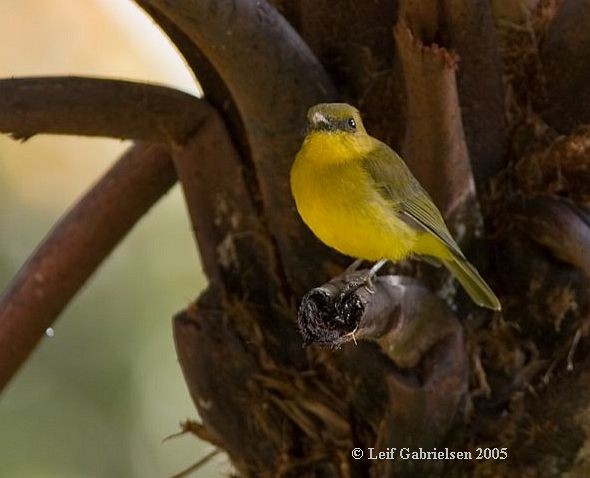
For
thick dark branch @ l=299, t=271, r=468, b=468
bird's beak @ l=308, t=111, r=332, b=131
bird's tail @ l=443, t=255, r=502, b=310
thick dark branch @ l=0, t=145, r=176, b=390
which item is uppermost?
thick dark branch @ l=0, t=145, r=176, b=390

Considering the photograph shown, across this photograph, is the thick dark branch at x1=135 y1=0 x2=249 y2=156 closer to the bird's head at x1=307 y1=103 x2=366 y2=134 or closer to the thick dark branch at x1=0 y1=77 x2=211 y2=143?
the thick dark branch at x1=0 y1=77 x2=211 y2=143

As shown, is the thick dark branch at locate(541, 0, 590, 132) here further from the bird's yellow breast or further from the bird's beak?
the bird's beak

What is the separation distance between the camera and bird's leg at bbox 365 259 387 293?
1.48 metres

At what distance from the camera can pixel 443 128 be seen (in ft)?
5.65

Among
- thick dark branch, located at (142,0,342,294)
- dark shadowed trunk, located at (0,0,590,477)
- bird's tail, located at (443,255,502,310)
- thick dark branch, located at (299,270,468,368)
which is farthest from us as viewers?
bird's tail, located at (443,255,502,310)


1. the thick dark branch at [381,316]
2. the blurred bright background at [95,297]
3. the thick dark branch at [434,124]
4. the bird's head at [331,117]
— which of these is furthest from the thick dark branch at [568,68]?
the blurred bright background at [95,297]

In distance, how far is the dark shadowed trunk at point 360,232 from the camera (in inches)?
69.3

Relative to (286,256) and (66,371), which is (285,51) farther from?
(66,371)

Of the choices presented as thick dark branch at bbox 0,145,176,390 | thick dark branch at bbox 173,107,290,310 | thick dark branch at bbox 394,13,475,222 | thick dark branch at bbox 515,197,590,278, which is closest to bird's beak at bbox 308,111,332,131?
thick dark branch at bbox 394,13,475,222

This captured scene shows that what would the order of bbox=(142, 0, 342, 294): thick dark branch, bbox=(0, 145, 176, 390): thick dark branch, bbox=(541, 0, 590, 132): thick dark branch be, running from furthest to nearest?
bbox=(0, 145, 176, 390): thick dark branch, bbox=(541, 0, 590, 132): thick dark branch, bbox=(142, 0, 342, 294): thick dark branch

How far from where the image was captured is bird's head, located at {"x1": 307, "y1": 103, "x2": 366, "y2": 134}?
5.96 feet

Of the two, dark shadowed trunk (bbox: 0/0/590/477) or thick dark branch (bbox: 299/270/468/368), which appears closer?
thick dark branch (bbox: 299/270/468/368)

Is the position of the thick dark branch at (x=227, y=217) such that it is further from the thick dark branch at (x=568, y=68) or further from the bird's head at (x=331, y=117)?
the thick dark branch at (x=568, y=68)

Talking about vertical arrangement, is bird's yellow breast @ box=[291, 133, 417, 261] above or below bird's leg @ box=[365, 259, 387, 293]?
above
